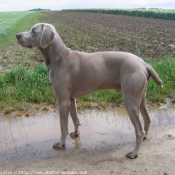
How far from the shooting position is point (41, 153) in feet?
14.9

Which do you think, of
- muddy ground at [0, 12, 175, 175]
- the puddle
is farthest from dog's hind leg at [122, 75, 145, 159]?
the puddle

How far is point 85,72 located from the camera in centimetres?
454

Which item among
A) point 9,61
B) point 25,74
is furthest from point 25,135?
point 9,61

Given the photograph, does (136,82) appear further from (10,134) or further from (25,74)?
(25,74)

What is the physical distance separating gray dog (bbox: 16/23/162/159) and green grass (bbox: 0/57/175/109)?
186cm

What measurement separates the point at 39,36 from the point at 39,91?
2.48 metres

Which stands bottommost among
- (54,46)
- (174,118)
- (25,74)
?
(174,118)

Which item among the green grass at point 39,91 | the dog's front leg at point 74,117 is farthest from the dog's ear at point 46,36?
the green grass at point 39,91

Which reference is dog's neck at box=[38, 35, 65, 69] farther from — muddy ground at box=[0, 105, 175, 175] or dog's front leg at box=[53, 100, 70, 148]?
muddy ground at box=[0, 105, 175, 175]

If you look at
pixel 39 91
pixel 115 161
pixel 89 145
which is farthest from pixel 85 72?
pixel 39 91

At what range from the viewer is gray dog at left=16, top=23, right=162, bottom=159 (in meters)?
4.29

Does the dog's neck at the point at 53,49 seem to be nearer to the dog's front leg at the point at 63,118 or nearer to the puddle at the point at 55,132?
the dog's front leg at the point at 63,118

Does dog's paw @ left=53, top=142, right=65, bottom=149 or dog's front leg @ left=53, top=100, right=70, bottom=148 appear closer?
dog's front leg @ left=53, top=100, right=70, bottom=148

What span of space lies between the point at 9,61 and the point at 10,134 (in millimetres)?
6174
